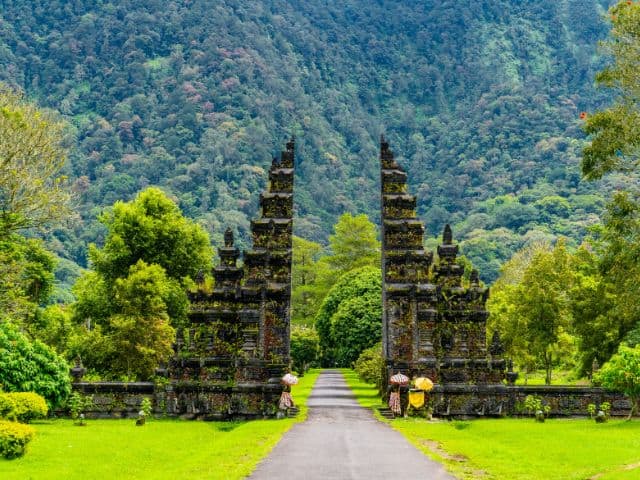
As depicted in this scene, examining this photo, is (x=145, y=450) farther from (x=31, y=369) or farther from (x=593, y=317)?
(x=593, y=317)

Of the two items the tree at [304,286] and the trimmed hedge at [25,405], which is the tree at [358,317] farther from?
the trimmed hedge at [25,405]

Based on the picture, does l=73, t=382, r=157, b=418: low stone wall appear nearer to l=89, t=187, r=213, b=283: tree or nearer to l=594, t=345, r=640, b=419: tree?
l=594, t=345, r=640, b=419: tree

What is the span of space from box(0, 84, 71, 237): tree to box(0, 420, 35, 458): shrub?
18.9 m

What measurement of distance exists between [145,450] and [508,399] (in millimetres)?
17400

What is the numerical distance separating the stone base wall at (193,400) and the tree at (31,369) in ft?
6.58

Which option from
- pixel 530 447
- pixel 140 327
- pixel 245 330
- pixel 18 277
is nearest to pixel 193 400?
pixel 245 330

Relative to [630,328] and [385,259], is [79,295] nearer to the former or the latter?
[385,259]

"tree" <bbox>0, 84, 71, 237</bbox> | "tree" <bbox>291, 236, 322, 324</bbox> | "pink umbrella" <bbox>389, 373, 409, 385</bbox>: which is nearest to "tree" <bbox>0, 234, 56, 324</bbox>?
A: "tree" <bbox>0, 84, 71, 237</bbox>

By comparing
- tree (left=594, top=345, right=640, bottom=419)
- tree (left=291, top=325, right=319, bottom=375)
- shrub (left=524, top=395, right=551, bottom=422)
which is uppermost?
tree (left=291, top=325, right=319, bottom=375)

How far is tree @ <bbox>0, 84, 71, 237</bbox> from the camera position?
3819cm

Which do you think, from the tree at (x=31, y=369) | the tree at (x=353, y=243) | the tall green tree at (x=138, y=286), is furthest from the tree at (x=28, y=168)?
the tree at (x=353, y=243)

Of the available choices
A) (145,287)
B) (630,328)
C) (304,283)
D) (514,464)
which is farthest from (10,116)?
(304,283)

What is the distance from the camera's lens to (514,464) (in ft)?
66.2

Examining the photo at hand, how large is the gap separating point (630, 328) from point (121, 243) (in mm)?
34445
